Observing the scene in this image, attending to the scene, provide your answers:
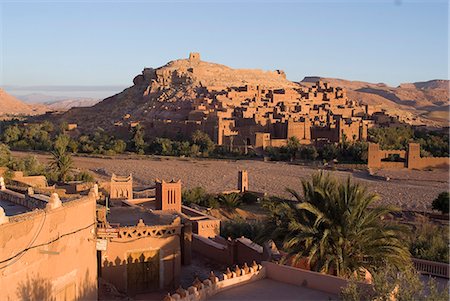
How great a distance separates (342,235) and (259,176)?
72.7ft

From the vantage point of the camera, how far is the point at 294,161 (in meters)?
34.3

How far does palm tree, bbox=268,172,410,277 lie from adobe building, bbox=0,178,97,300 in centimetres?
252

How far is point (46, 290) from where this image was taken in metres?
5.83

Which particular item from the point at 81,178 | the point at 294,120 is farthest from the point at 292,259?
the point at 294,120

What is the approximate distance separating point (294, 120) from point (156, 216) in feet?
92.9

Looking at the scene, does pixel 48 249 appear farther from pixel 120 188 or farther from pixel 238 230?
pixel 120 188

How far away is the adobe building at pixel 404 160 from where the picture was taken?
101ft

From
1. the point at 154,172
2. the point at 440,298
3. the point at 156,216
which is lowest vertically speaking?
the point at 154,172

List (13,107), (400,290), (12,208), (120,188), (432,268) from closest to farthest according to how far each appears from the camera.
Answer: (400,290) < (12,208) < (432,268) < (120,188) < (13,107)

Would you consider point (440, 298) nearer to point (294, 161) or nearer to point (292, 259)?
point (292, 259)

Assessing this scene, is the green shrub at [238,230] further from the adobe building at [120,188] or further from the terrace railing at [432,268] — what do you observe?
the adobe building at [120,188]

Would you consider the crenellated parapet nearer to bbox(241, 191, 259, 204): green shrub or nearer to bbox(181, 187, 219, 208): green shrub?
bbox(181, 187, 219, 208): green shrub

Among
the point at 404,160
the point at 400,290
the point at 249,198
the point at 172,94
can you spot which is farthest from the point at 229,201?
the point at 172,94

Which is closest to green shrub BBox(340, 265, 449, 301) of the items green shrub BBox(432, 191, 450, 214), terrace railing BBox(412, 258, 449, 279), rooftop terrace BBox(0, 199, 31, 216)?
rooftop terrace BBox(0, 199, 31, 216)
